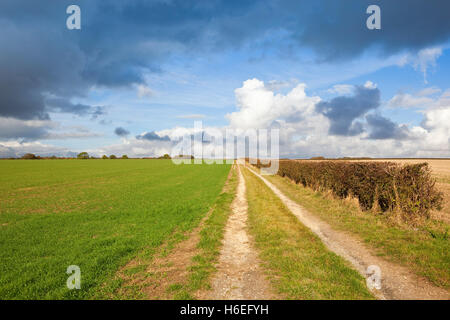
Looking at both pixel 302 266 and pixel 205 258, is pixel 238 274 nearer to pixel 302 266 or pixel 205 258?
pixel 205 258

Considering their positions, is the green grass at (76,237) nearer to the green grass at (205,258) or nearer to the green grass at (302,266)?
the green grass at (205,258)

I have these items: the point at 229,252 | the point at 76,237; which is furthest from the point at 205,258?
the point at 76,237

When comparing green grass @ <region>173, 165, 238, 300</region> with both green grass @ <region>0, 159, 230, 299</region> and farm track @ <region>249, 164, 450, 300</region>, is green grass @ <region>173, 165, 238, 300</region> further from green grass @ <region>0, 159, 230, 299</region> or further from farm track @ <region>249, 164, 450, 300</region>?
farm track @ <region>249, 164, 450, 300</region>

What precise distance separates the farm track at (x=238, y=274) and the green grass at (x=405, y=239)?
428 cm

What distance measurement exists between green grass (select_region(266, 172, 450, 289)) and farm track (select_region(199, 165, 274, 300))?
4.28 m

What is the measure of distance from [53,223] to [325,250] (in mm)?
13161

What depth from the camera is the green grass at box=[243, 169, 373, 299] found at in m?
5.05

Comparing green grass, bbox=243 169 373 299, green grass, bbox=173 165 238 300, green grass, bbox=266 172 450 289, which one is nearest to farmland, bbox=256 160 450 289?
green grass, bbox=266 172 450 289

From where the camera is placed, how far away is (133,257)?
7402 mm

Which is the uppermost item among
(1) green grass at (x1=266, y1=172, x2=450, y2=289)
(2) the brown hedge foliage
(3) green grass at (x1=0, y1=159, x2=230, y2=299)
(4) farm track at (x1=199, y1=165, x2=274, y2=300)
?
(2) the brown hedge foliage

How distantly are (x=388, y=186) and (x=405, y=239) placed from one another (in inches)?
154

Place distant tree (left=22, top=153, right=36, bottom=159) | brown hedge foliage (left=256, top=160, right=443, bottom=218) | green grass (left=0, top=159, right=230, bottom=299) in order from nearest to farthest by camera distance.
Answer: green grass (left=0, top=159, right=230, bottom=299) → brown hedge foliage (left=256, top=160, right=443, bottom=218) → distant tree (left=22, top=153, right=36, bottom=159)
